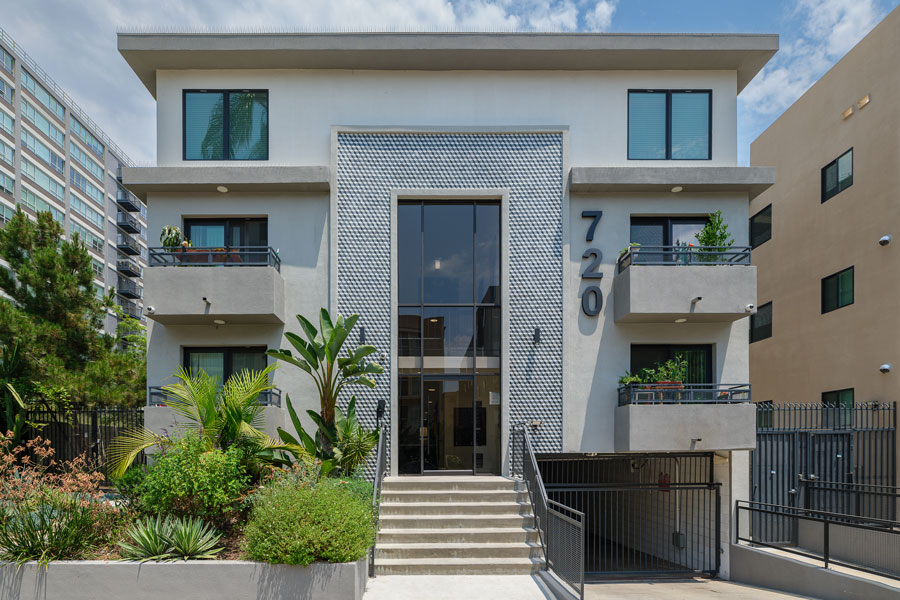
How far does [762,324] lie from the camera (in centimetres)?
2083

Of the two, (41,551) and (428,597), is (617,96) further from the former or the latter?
(41,551)

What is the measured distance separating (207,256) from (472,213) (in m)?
5.82

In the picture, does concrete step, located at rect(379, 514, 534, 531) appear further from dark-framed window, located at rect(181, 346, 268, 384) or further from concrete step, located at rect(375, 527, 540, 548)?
dark-framed window, located at rect(181, 346, 268, 384)

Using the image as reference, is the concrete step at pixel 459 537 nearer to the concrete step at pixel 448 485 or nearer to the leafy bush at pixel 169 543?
the concrete step at pixel 448 485

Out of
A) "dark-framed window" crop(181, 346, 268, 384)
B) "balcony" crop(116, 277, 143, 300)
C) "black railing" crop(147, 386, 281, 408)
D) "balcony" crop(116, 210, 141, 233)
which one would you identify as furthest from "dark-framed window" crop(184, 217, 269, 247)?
"balcony" crop(116, 210, 141, 233)

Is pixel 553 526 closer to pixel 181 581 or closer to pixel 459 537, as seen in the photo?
pixel 459 537

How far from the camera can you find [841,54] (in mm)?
17016

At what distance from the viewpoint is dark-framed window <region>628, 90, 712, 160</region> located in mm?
13477

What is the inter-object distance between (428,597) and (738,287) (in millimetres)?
8562

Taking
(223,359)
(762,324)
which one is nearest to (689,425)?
(223,359)

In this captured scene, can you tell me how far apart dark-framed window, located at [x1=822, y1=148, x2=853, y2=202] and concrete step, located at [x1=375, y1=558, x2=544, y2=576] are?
14.1 m

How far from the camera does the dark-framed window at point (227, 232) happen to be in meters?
13.4

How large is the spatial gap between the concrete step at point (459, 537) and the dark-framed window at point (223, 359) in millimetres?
5020

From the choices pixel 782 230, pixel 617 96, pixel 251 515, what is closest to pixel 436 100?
pixel 617 96
